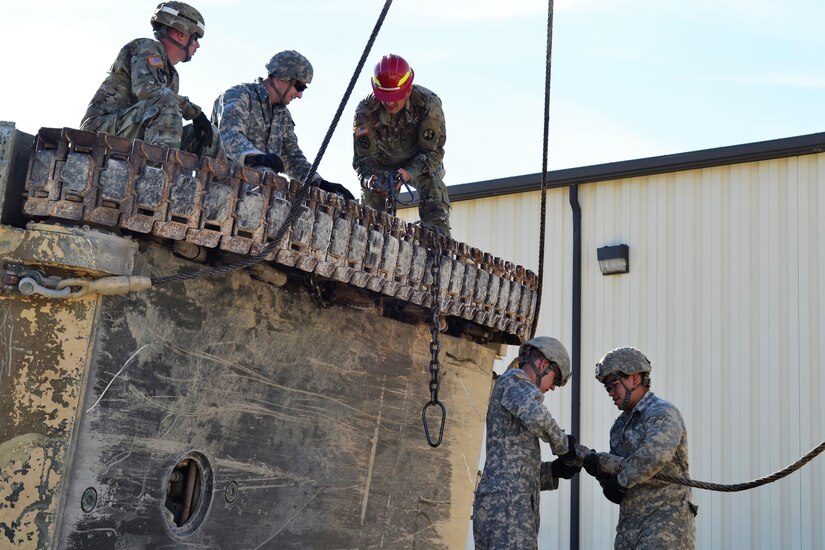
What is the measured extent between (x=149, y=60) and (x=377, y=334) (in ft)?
6.59

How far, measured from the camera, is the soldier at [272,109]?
755 cm

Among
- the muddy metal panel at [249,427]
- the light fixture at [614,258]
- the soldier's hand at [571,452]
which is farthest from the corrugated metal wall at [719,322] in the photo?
the muddy metal panel at [249,427]

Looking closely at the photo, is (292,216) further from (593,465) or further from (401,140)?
(401,140)

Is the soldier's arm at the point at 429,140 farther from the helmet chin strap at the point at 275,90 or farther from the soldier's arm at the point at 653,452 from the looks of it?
the soldier's arm at the point at 653,452

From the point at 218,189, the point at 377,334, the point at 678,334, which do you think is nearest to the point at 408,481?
the point at 377,334

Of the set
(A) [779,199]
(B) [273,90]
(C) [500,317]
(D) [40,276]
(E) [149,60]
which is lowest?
(D) [40,276]

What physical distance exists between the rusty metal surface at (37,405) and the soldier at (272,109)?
2493mm

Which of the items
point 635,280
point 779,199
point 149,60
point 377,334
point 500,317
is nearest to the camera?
point 149,60

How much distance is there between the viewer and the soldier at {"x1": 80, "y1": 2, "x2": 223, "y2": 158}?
19.9 ft

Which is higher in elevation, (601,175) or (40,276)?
(601,175)

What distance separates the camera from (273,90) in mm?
7848

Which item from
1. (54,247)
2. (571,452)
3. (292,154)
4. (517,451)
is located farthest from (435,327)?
(54,247)

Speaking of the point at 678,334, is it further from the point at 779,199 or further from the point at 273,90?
the point at 273,90

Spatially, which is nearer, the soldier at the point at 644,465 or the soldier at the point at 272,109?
the soldier at the point at 644,465
